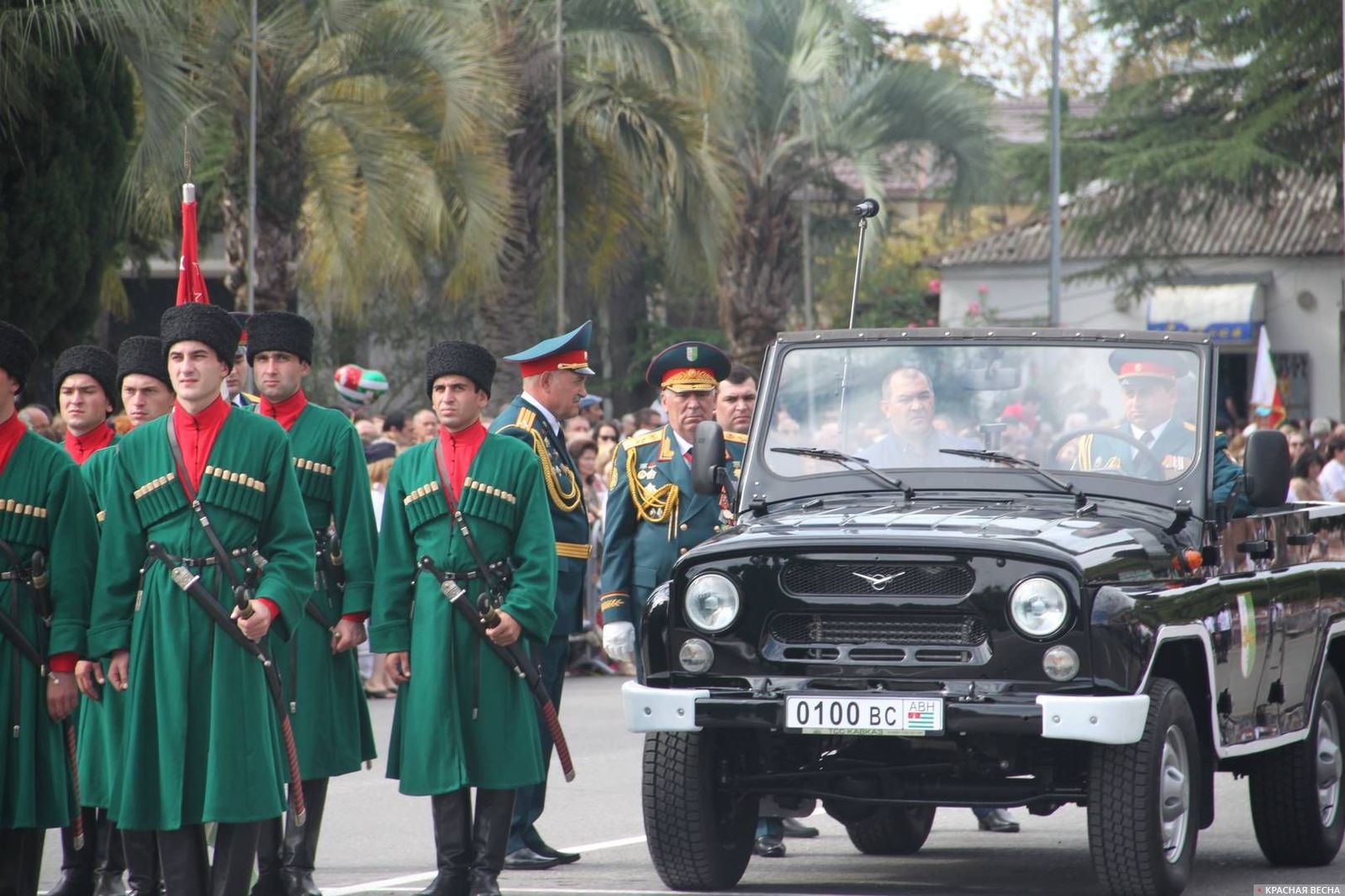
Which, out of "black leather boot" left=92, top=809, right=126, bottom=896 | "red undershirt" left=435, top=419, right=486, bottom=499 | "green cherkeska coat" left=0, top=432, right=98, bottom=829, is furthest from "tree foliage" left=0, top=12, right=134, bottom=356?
"green cherkeska coat" left=0, top=432, right=98, bottom=829

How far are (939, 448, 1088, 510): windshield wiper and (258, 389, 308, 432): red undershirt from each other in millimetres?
2451

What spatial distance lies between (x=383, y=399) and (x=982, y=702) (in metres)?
28.5

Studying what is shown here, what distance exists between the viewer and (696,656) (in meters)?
7.69

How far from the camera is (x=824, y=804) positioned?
26.1ft

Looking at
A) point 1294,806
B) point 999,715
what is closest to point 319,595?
point 999,715

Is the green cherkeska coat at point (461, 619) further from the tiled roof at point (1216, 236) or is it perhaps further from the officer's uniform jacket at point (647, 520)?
the tiled roof at point (1216, 236)

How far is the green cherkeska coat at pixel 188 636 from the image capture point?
6426 millimetres

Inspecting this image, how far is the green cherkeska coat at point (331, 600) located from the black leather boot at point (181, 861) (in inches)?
44.6

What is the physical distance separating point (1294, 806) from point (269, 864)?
4.08 metres

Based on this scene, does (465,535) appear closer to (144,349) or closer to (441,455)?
(441,455)

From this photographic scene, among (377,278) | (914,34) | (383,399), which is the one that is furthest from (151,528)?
(914,34)

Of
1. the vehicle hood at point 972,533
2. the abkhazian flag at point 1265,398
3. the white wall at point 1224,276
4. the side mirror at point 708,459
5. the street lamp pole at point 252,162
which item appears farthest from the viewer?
the white wall at point 1224,276

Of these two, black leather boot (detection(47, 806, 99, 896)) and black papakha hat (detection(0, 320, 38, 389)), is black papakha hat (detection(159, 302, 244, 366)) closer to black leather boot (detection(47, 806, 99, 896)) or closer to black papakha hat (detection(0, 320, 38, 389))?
black papakha hat (detection(0, 320, 38, 389))

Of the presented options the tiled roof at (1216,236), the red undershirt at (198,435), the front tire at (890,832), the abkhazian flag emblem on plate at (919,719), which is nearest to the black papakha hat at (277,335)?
the red undershirt at (198,435)
